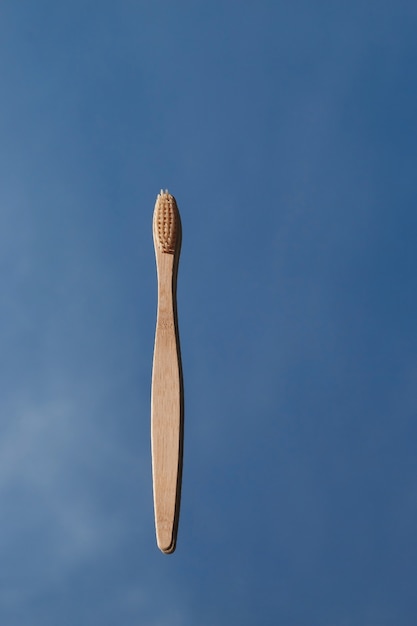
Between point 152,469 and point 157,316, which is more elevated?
point 157,316

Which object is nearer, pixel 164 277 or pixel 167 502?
pixel 167 502

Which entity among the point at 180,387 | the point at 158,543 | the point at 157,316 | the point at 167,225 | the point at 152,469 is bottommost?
the point at 158,543

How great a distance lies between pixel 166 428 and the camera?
3289 millimetres

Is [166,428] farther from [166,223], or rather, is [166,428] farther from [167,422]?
[166,223]

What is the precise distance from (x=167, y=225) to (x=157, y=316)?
43 cm

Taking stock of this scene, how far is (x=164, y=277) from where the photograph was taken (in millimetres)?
3504

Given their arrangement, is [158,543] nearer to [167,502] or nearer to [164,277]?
[167,502]

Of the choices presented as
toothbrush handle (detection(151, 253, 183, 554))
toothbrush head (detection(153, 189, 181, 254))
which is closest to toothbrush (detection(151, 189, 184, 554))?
toothbrush handle (detection(151, 253, 183, 554))

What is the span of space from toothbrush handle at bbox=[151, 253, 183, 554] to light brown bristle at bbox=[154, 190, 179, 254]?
33cm

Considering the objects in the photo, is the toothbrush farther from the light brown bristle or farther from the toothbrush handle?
the light brown bristle

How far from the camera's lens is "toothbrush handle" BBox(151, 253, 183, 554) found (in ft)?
10.7

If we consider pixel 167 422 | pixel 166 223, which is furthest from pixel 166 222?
pixel 167 422

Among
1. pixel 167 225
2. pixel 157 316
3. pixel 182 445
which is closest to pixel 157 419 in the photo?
pixel 182 445

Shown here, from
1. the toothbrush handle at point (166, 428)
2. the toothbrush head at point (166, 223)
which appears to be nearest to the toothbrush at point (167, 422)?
the toothbrush handle at point (166, 428)
